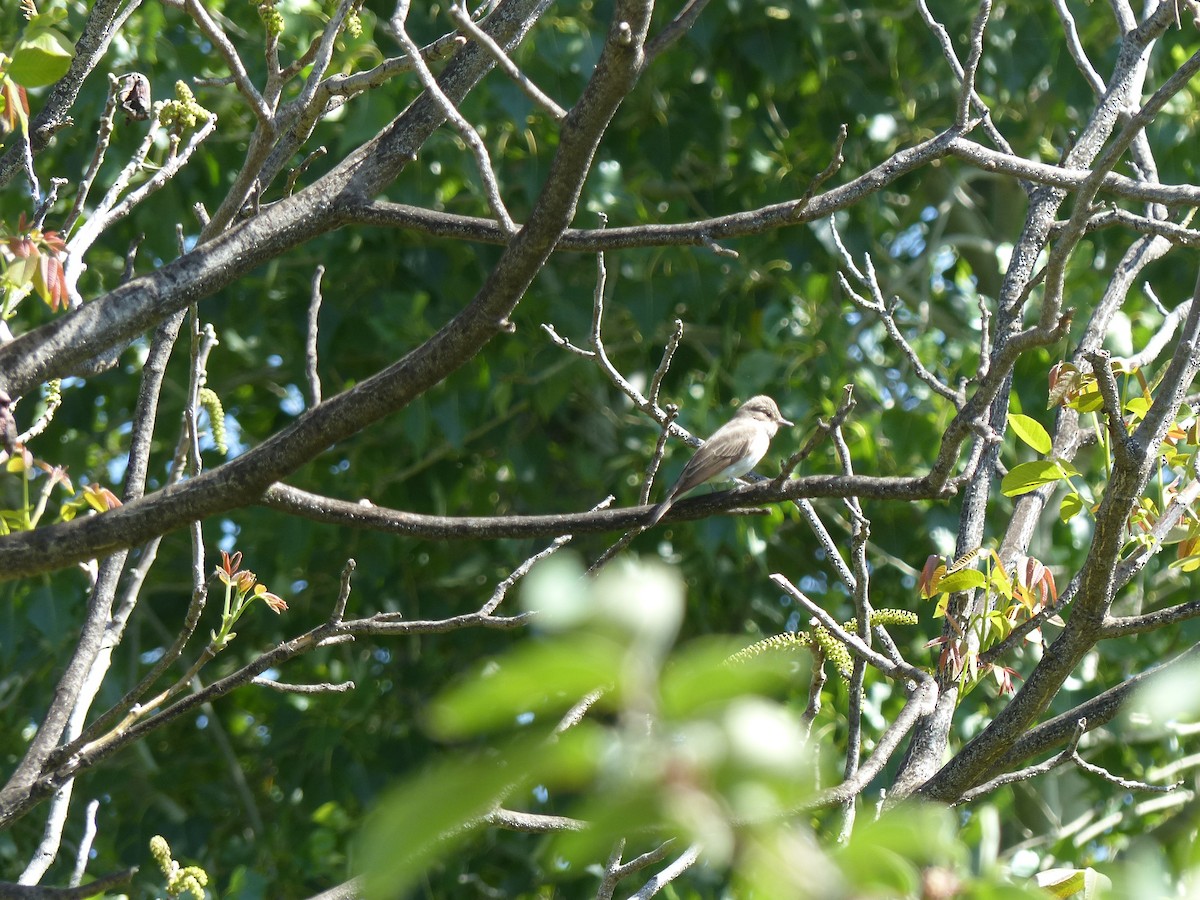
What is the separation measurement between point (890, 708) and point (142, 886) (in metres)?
3.31

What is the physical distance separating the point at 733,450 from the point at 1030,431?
90.8 inches

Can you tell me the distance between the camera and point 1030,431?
2.36 metres

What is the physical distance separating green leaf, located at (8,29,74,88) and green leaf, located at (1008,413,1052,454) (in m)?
1.69

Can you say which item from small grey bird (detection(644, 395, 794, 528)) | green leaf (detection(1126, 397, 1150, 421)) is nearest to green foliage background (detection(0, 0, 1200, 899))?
small grey bird (detection(644, 395, 794, 528))

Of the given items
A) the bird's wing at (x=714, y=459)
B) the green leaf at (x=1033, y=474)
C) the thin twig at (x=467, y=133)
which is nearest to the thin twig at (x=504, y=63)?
the thin twig at (x=467, y=133)

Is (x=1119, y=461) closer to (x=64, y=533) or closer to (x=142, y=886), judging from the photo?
(x=64, y=533)

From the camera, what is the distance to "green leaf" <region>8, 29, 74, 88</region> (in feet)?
6.34

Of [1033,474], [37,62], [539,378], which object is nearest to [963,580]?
[1033,474]

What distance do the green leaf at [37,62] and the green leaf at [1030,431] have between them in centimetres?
169

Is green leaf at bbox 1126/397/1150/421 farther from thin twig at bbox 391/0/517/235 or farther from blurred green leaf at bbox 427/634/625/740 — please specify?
blurred green leaf at bbox 427/634/625/740

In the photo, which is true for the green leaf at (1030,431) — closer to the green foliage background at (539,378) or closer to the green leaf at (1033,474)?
the green leaf at (1033,474)

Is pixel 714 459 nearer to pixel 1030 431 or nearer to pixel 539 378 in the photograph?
pixel 539 378

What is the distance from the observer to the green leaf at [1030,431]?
7.64 ft

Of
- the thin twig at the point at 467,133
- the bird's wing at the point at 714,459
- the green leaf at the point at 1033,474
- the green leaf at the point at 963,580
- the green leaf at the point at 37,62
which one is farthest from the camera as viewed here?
the bird's wing at the point at 714,459
